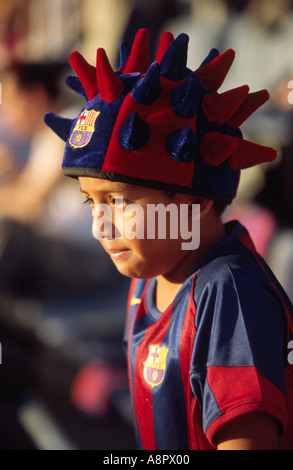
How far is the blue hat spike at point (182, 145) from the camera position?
34.7 inches

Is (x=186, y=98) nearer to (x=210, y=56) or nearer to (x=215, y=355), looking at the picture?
(x=210, y=56)

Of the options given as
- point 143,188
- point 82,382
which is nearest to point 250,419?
point 143,188

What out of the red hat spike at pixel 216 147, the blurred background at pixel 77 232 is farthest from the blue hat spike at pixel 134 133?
the blurred background at pixel 77 232

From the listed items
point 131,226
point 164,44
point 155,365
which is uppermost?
point 164,44

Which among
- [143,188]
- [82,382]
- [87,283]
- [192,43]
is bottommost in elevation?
[82,382]

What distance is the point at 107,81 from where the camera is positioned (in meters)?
0.93

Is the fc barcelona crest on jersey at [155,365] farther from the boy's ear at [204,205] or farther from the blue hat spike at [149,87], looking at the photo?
the blue hat spike at [149,87]

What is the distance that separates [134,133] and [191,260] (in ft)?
0.93

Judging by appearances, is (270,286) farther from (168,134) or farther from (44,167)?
(44,167)

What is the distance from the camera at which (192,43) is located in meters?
3.10

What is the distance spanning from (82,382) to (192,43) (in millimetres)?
1962

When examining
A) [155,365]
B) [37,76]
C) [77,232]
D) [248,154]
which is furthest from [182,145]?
[37,76]

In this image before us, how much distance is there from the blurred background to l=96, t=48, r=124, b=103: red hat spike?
897 mm

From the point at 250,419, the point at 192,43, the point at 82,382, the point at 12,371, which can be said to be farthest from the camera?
the point at 192,43
